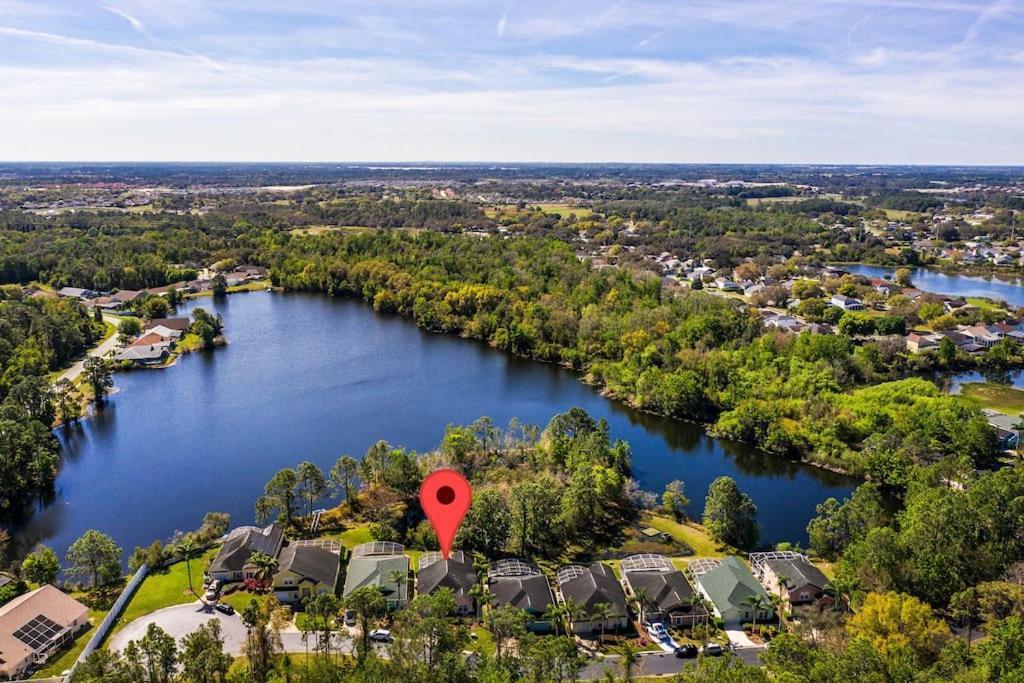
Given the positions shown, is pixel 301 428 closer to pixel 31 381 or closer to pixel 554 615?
pixel 31 381

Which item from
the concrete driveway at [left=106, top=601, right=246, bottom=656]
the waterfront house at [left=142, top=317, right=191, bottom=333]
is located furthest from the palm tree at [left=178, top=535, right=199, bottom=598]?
the waterfront house at [left=142, top=317, right=191, bottom=333]

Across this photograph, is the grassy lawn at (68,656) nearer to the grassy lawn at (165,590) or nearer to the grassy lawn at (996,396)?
the grassy lawn at (165,590)

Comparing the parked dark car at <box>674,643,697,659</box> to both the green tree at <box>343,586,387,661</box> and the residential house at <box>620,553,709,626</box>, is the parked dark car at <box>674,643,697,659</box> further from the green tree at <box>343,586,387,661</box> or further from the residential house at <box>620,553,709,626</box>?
the green tree at <box>343,586,387,661</box>

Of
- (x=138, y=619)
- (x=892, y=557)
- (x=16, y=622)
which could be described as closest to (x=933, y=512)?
(x=892, y=557)

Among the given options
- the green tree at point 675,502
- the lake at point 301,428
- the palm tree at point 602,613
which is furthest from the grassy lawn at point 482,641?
the lake at point 301,428

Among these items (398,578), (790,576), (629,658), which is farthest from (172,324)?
(790,576)

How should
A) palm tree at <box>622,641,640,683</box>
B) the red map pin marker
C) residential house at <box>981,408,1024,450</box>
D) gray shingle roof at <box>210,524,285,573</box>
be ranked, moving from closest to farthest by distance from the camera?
the red map pin marker → palm tree at <box>622,641,640,683</box> → gray shingle roof at <box>210,524,285,573</box> → residential house at <box>981,408,1024,450</box>
